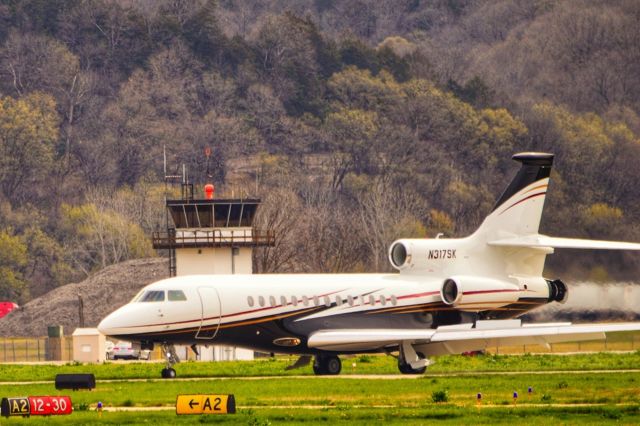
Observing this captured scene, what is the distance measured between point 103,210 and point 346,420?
125554 mm

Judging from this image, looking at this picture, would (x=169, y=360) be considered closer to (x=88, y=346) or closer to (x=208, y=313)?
(x=208, y=313)

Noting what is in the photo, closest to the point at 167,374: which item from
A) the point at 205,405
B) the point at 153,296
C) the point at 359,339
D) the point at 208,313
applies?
the point at 208,313

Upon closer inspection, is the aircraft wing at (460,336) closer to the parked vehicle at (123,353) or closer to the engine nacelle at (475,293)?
the engine nacelle at (475,293)

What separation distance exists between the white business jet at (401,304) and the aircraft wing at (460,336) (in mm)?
42

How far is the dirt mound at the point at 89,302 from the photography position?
366 ft

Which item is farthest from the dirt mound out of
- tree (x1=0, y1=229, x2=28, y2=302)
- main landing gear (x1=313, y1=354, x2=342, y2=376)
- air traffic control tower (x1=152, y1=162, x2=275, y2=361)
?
main landing gear (x1=313, y1=354, x2=342, y2=376)

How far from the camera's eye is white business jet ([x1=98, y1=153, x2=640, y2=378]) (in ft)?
186

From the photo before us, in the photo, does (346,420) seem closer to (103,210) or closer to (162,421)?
(162,421)

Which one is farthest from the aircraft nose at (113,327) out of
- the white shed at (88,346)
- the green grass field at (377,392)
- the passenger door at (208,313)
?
the white shed at (88,346)

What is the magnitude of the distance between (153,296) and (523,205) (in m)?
13.9

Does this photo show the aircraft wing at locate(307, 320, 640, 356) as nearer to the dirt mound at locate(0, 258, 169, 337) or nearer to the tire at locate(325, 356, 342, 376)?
the tire at locate(325, 356, 342, 376)

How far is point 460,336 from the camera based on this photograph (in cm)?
5662

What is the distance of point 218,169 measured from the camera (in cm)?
18412

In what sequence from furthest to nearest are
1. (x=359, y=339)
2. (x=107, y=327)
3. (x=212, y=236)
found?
(x=212, y=236), (x=359, y=339), (x=107, y=327)
